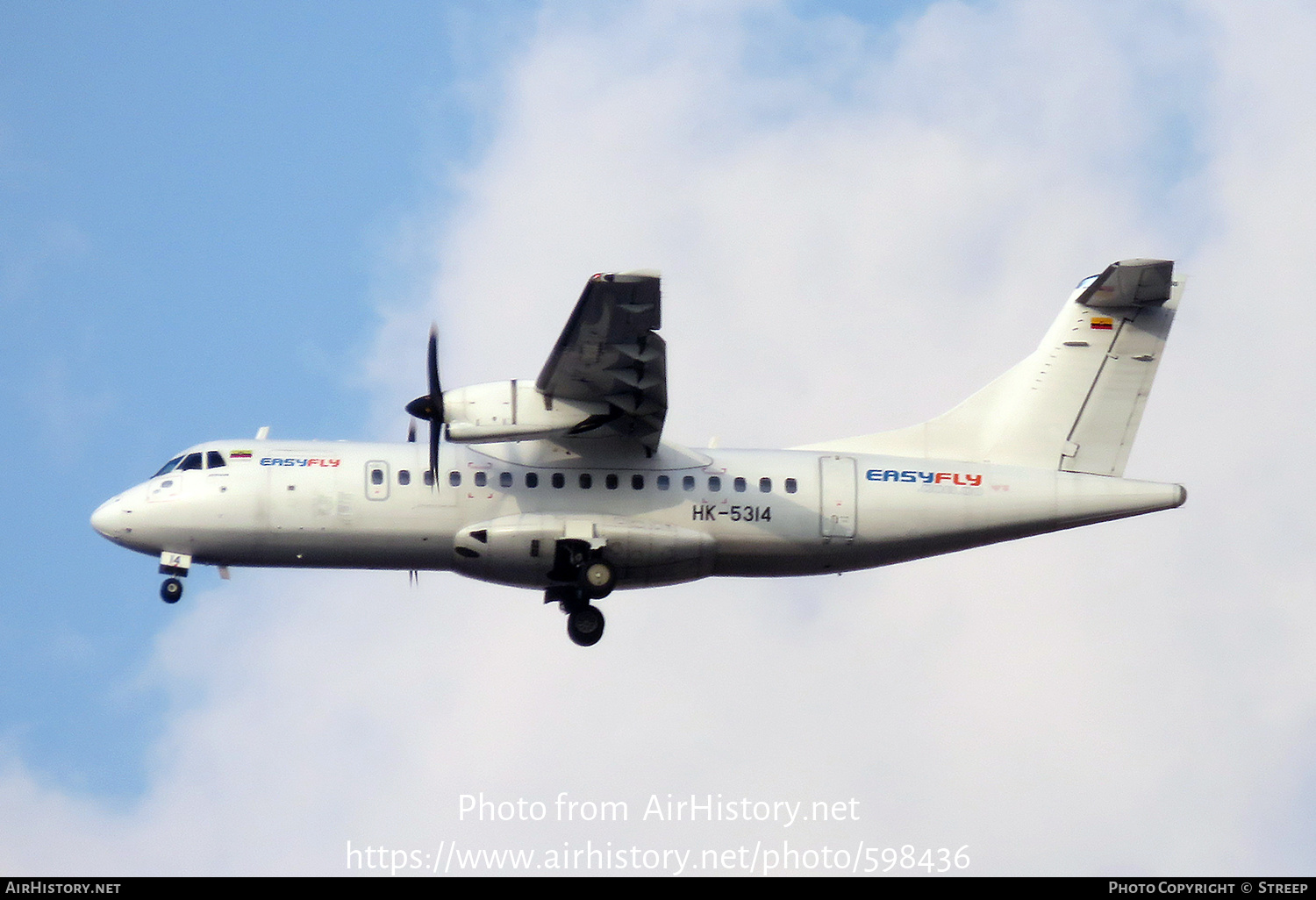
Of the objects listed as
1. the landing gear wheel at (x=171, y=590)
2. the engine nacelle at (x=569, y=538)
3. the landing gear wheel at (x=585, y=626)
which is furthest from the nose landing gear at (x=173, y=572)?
the landing gear wheel at (x=585, y=626)

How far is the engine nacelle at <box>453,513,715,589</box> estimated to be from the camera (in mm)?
26500

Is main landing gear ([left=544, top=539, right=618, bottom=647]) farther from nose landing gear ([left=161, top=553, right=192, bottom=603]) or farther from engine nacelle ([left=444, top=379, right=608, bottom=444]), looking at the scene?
nose landing gear ([left=161, top=553, right=192, bottom=603])

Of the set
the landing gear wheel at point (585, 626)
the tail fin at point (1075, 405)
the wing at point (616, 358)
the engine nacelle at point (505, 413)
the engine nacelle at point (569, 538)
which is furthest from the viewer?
the tail fin at point (1075, 405)

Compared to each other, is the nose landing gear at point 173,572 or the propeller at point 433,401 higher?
the propeller at point 433,401

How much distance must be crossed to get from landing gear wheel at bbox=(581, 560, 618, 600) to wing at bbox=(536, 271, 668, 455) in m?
2.10

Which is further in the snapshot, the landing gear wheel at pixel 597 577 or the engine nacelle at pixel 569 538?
the landing gear wheel at pixel 597 577

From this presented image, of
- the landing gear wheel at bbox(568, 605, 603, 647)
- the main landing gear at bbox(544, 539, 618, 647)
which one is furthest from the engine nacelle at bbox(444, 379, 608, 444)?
the landing gear wheel at bbox(568, 605, 603, 647)

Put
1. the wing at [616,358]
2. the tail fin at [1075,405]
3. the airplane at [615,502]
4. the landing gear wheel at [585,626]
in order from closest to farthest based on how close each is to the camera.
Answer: the wing at [616,358]
the airplane at [615,502]
the landing gear wheel at [585,626]
the tail fin at [1075,405]

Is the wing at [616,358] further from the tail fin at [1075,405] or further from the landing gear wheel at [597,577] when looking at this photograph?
the tail fin at [1075,405]

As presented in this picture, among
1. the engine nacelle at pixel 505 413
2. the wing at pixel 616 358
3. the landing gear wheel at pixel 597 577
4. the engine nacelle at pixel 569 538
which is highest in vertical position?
the wing at pixel 616 358

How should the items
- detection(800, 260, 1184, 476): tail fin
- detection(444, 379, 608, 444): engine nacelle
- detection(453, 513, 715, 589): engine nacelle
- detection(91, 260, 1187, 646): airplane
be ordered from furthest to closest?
detection(800, 260, 1184, 476): tail fin < detection(91, 260, 1187, 646): airplane < detection(453, 513, 715, 589): engine nacelle < detection(444, 379, 608, 444): engine nacelle

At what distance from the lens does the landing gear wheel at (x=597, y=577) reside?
26719 mm
